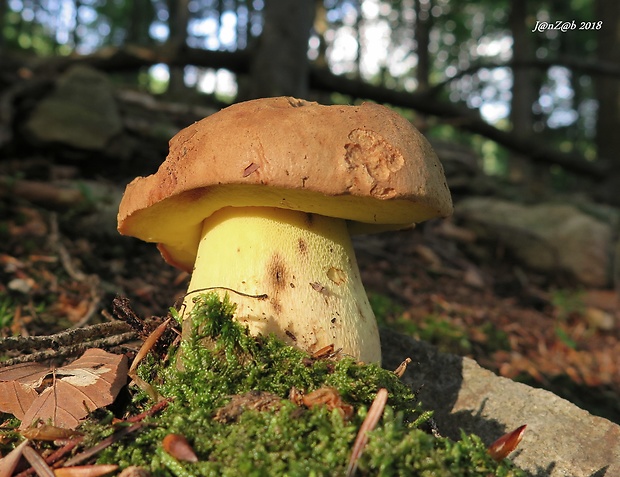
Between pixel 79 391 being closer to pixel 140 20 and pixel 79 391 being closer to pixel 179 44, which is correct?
pixel 179 44

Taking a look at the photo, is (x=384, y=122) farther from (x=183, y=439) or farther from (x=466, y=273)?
(x=466, y=273)

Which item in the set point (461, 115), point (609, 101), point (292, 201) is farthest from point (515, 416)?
point (609, 101)

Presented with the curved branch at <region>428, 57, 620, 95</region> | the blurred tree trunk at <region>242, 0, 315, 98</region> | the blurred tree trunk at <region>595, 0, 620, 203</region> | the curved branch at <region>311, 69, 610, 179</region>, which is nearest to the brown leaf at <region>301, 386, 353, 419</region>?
Answer: the blurred tree trunk at <region>242, 0, 315, 98</region>

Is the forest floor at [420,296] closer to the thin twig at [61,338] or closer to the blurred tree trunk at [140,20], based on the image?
the thin twig at [61,338]

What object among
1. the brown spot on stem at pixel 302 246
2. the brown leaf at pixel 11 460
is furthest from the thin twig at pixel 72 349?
the brown spot on stem at pixel 302 246

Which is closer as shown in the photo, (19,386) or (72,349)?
→ (19,386)
